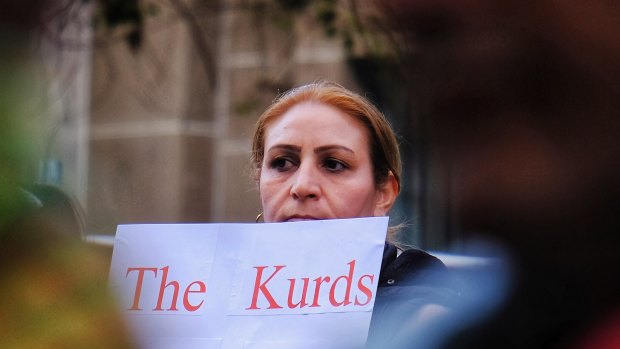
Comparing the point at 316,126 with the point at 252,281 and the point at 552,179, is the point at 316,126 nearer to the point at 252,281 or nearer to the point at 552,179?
the point at 252,281

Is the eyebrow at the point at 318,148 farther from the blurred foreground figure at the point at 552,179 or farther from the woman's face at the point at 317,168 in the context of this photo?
the blurred foreground figure at the point at 552,179

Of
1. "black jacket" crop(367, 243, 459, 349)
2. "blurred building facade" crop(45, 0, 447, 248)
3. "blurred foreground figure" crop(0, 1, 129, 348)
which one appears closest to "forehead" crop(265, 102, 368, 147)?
"black jacket" crop(367, 243, 459, 349)

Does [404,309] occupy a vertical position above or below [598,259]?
below

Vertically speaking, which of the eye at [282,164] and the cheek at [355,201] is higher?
the eye at [282,164]

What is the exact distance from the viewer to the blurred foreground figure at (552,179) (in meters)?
1.14

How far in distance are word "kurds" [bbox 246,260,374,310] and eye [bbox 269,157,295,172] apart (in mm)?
385

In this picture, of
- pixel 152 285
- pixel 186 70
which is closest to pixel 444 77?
pixel 152 285

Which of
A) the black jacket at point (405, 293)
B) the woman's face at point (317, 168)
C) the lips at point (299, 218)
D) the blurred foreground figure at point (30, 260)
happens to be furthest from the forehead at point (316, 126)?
the blurred foreground figure at point (30, 260)

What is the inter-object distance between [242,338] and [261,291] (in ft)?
0.25

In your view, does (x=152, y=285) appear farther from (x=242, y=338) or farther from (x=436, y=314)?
(x=436, y=314)

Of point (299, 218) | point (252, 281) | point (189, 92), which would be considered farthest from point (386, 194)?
point (189, 92)

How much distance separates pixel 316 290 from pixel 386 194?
21.6 inches

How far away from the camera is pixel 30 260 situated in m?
1.32

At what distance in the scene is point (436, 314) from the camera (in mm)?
1459
